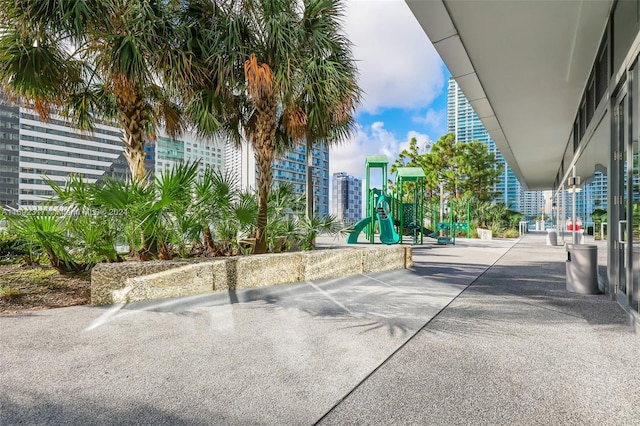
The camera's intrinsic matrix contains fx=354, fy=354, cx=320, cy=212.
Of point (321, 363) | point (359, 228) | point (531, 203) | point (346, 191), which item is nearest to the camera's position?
point (321, 363)

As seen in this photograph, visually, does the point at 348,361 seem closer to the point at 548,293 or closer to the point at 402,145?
the point at 548,293

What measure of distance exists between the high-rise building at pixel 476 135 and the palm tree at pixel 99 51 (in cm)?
1933

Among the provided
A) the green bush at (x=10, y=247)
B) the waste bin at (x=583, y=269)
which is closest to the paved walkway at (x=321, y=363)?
the waste bin at (x=583, y=269)

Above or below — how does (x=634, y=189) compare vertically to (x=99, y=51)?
below

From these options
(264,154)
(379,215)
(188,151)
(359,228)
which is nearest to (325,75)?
(264,154)

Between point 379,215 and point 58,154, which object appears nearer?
point 58,154

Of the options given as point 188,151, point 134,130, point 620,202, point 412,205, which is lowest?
point 620,202

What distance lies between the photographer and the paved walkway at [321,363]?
1859 mm

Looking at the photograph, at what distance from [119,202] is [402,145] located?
24215mm

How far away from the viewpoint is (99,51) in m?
5.58

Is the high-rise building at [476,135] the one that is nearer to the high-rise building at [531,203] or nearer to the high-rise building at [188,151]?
the high-rise building at [531,203]

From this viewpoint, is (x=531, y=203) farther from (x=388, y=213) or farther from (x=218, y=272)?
(x=218, y=272)

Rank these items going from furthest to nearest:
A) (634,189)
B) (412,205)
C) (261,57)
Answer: (412,205) → (261,57) → (634,189)

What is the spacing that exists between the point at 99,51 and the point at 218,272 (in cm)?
404
